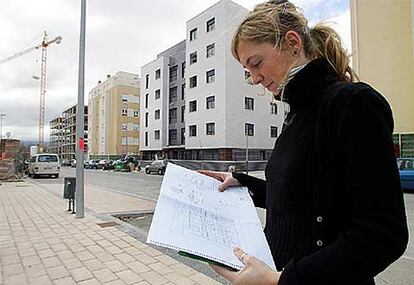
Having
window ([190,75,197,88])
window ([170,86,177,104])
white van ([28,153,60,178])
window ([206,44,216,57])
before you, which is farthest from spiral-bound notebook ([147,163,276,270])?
window ([170,86,177,104])

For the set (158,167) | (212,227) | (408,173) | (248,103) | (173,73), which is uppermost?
(173,73)

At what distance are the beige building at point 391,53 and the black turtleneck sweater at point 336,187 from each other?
1850 cm

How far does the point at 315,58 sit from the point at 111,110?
60043mm

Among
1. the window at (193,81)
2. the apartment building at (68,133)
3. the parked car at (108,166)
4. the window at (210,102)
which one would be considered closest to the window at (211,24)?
the window at (193,81)

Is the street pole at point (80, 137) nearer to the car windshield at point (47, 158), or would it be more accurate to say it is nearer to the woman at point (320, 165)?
the woman at point (320, 165)

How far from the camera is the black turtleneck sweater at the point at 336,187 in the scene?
0.83 meters

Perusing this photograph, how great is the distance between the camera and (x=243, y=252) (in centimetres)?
104

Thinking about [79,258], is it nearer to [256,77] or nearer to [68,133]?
[256,77]

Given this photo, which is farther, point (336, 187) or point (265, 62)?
point (265, 62)

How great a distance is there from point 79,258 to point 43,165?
19.6m

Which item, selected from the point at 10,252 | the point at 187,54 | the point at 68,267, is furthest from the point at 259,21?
the point at 187,54

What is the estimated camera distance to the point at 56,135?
4208 inches

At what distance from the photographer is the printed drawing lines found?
1121 millimetres

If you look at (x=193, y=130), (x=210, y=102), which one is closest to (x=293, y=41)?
(x=210, y=102)
